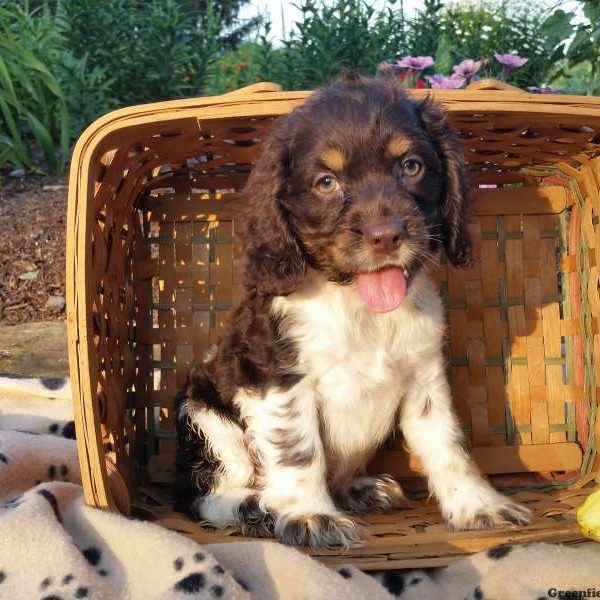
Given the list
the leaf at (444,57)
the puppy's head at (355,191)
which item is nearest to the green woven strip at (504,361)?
the puppy's head at (355,191)

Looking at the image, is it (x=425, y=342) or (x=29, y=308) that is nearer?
(x=425, y=342)

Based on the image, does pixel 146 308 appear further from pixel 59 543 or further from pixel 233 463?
pixel 59 543

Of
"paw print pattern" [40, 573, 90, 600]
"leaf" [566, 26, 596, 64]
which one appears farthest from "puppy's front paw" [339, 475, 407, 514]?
"leaf" [566, 26, 596, 64]

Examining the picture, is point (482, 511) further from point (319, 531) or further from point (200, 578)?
point (200, 578)

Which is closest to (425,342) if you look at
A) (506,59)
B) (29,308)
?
(506,59)

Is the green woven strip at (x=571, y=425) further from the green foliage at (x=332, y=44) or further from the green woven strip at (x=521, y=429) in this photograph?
the green foliage at (x=332, y=44)

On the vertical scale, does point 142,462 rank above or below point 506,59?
below

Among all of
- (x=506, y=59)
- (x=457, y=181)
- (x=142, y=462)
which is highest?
(x=506, y=59)
